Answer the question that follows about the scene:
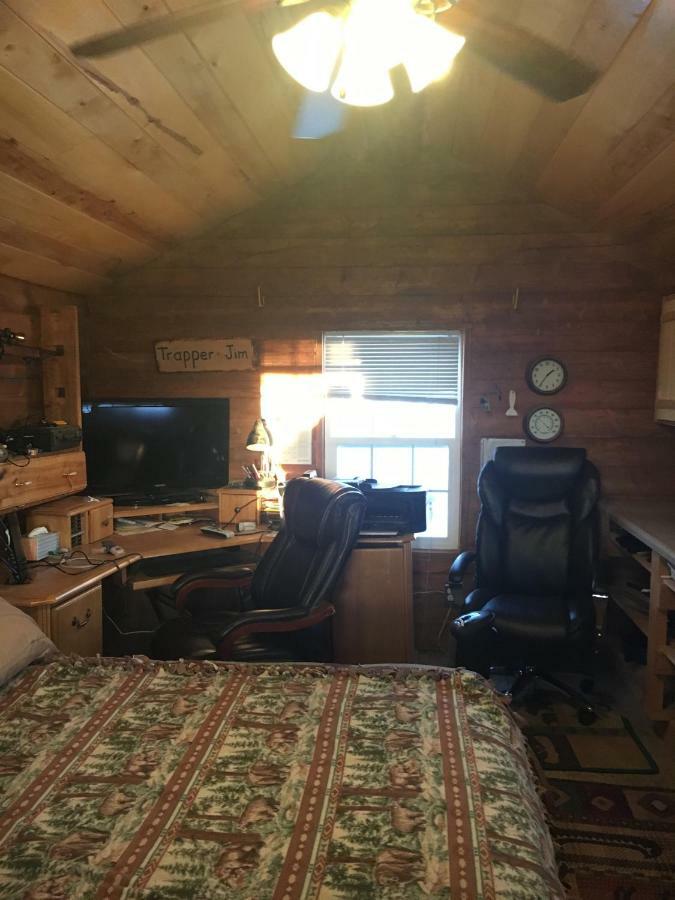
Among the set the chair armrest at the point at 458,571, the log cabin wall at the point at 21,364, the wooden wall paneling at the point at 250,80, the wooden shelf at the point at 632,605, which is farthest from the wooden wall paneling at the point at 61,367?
the wooden shelf at the point at 632,605

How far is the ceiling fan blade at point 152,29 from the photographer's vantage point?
1.31 metres

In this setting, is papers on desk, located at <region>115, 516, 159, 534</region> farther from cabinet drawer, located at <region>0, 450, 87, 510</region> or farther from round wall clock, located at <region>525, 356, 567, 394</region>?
round wall clock, located at <region>525, 356, 567, 394</region>

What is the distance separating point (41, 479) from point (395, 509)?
1.68 m

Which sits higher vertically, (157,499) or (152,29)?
(152,29)

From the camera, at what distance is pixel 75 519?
305 cm

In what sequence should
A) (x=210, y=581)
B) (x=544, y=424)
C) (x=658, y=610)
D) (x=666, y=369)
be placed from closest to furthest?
(x=658, y=610), (x=210, y=581), (x=666, y=369), (x=544, y=424)

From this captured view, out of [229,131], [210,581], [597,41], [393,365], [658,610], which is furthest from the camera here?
[393,365]

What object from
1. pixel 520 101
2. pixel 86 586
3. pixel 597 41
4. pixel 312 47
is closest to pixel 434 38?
pixel 312 47

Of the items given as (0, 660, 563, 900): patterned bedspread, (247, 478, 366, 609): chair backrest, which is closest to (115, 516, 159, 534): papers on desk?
→ (247, 478, 366, 609): chair backrest

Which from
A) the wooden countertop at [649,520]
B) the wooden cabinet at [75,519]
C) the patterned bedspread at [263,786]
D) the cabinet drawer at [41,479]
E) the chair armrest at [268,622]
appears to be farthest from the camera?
→ the wooden cabinet at [75,519]

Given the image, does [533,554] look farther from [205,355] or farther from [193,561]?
[205,355]

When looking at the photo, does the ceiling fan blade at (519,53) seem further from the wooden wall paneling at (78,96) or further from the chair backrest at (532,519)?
the chair backrest at (532,519)

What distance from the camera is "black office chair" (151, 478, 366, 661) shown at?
2445 millimetres

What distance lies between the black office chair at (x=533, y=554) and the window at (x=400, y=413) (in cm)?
44
